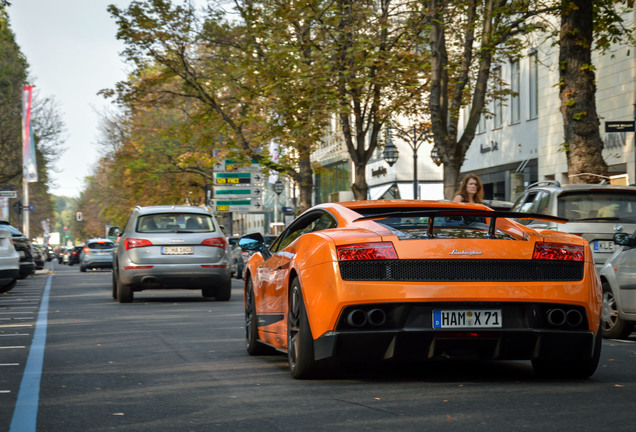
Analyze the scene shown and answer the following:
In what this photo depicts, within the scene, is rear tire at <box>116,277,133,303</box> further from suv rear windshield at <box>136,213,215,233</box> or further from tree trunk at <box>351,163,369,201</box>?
tree trunk at <box>351,163,369,201</box>

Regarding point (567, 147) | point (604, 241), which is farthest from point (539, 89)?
point (604, 241)

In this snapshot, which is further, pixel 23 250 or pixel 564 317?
pixel 23 250

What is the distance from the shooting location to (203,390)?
7.62 meters

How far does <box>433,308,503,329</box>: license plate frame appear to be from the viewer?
24.1 feet

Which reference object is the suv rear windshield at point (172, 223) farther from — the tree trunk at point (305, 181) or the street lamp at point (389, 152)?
the street lamp at point (389, 152)

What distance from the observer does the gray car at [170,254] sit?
19.7 m

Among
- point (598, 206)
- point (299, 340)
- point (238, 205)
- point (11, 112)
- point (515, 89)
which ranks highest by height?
point (11, 112)

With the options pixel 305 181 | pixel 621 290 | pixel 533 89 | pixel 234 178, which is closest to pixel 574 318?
pixel 621 290

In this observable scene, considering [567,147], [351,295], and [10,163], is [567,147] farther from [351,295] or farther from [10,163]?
[10,163]

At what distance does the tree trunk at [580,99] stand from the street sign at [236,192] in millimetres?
27445

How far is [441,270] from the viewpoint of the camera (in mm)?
7395

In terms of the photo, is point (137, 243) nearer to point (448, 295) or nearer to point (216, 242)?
point (216, 242)

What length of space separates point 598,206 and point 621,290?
3.14 metres

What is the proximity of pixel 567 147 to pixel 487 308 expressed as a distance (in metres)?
13.5
